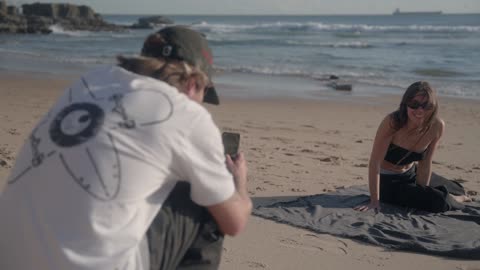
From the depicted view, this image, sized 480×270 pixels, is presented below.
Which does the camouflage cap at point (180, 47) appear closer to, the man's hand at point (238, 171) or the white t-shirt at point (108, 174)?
the white t-shirt at point (108, 174)

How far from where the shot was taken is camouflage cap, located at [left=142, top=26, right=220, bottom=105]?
74.5 inches

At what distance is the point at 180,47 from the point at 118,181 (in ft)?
1.67

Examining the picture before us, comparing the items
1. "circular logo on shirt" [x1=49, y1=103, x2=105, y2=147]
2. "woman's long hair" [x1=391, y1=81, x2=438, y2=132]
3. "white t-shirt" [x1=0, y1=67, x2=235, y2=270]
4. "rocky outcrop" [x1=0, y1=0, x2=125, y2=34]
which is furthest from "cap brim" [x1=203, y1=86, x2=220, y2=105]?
"rocky outcrop" [x1=0, y1=0, x2=125, y2=34]

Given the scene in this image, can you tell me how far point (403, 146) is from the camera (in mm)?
4914

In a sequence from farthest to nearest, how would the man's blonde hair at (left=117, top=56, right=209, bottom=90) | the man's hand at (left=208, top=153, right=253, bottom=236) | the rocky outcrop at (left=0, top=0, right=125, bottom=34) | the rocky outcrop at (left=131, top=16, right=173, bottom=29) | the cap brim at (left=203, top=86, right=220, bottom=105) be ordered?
the rocky outcrop at (left=131, top=16, right=173, bottom=29)
the rocky outcrop at (left=0, top=0, right=125, bottom=34)
the cap brim at (left=203, top=86, right=220, bottom=105)
the man's blonde hair at (left=117, top=56, right=209, bottom=90)
the man's hand at (left=208, top=153, right=253, bottom=236)

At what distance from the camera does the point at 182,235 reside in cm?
185

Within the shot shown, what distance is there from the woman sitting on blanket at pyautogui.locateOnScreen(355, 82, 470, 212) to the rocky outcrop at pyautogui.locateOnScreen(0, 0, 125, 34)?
3985 cm

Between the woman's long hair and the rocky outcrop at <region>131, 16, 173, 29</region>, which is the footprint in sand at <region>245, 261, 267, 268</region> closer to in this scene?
the woman's long hair

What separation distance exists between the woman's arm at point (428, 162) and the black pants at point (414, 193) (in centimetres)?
6

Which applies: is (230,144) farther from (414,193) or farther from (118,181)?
(414,193)

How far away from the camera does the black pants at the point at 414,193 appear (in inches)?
190

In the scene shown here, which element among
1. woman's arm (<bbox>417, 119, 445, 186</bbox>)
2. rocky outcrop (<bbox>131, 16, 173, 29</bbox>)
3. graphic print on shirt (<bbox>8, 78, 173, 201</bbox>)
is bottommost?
rocky outcrop (<bbox>131, 16, 173, 29</bbox>)

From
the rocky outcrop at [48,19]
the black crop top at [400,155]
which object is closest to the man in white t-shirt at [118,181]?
the black crop top at [400,155]

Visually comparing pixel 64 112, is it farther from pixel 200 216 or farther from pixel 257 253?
pixel 257 253
